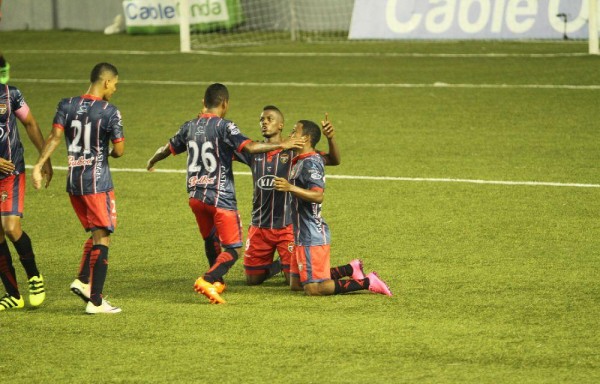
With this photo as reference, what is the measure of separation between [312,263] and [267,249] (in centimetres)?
64

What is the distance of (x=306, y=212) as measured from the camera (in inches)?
318

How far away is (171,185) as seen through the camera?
1259 cm

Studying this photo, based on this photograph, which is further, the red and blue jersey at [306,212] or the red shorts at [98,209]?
the red and blue jersey at [306,212]

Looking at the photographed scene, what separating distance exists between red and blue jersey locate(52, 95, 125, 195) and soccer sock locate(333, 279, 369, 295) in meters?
1.75

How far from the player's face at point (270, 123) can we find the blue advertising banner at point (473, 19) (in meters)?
16.1

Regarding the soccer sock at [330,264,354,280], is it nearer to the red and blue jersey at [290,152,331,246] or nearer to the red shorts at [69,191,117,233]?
the red and blue jersey at [290,152,331,246]

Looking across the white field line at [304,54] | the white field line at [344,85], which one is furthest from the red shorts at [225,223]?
the white field line at [304,54]

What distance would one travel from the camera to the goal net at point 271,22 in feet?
89.5

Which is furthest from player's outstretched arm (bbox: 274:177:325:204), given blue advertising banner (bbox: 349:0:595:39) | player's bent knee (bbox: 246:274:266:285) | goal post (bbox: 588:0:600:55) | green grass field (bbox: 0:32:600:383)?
blue advertising banner (bbox: 349:0:595:39)

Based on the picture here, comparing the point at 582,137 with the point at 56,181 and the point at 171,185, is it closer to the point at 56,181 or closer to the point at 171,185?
the point at 171,185

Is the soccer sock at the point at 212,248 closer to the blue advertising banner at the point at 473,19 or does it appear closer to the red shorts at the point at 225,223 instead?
the red shorts at the point at 225,223

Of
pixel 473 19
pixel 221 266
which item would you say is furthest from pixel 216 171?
pixel 473 19

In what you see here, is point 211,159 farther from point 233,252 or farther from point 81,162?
point 81,162

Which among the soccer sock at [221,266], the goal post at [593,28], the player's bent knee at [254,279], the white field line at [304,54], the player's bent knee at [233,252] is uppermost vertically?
the goal post at [593,28]
